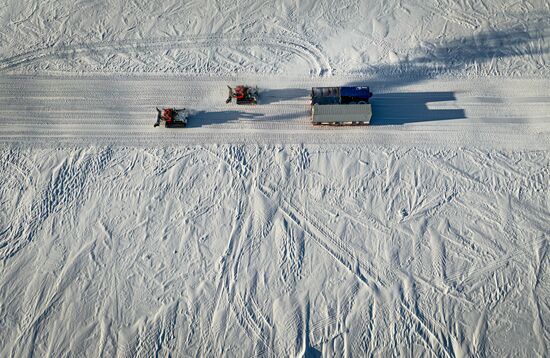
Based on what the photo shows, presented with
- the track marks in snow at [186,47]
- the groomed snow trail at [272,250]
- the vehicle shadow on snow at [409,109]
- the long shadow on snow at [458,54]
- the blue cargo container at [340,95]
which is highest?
the track marks in snow at [186,47]

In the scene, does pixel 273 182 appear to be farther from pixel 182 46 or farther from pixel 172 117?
pixel 182 46

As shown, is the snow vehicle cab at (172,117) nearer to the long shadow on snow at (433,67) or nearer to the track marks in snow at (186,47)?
the track marks in snow at (186,47)

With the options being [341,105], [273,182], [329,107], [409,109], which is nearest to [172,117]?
[273,182]

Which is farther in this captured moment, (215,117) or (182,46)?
(182,46)

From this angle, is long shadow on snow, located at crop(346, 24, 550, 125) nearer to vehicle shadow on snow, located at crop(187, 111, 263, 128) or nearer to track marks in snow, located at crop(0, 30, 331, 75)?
track marks in snow, located at crop(0, 30, 331, 75)

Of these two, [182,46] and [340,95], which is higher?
[182,46]

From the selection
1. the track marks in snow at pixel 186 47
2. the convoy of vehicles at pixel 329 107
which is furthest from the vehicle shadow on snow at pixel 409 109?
the track marks in snow at pixel 186 47
